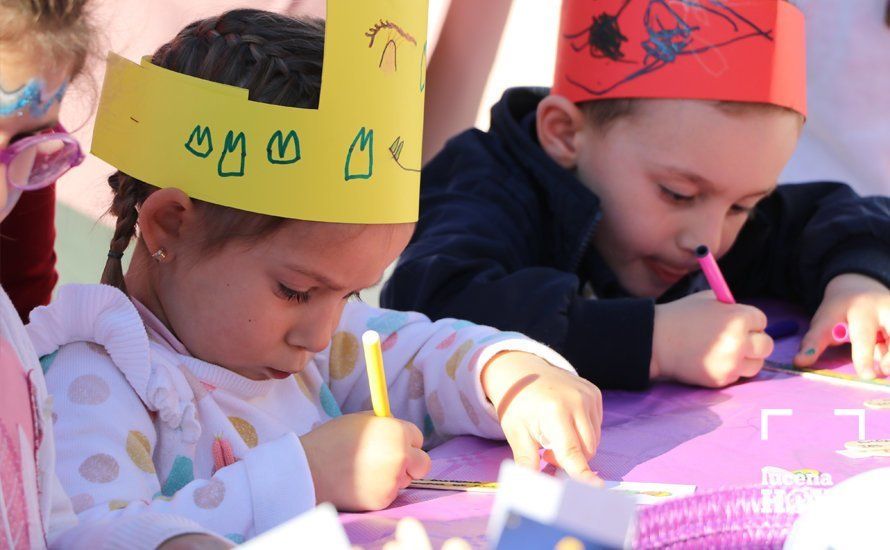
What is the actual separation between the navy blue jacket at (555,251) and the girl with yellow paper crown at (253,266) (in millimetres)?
231

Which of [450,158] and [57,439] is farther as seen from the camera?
[450,158]

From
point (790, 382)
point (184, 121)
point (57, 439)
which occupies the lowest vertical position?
point (790, 382)

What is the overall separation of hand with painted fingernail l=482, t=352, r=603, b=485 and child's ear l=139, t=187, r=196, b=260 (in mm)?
288

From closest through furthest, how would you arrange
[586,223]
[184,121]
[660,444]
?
[184,121], [660,444], [586,223]

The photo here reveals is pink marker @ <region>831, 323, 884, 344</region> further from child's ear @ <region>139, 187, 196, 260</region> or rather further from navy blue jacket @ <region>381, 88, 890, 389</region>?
child's ear @ <region>139, 187, 196, 260</region>

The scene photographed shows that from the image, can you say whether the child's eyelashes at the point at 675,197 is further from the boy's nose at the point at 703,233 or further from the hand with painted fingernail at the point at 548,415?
the hand with painted fingernail at the point at 548,415

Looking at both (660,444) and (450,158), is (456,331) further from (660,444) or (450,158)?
(450,158)

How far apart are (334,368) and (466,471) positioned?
21cm

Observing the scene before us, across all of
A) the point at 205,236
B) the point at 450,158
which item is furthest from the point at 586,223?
the point at 205,236

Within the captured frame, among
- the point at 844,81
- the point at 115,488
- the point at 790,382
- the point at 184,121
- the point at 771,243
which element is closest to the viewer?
the point at 115,488

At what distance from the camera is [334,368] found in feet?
3.59

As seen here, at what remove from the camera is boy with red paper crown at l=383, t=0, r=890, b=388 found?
1.19m

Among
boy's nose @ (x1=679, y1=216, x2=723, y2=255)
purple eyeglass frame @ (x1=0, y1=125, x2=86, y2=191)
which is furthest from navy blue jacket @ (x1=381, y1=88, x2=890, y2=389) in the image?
purple eyeglass frame @ (x1=0, y1=125, x2=86, y2=191)

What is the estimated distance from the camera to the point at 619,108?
141 centimetres
